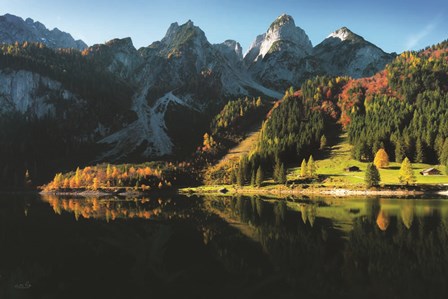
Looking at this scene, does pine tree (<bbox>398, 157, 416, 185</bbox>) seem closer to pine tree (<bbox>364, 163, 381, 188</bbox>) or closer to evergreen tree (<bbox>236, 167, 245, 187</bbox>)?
pine tree (<bbox>364, 163, 381, 188</bbox>)

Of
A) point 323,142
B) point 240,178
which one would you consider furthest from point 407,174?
point 240,178

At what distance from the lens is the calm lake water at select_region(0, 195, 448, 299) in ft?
81.3

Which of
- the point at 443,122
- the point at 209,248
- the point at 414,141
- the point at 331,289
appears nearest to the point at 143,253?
the point at 209,248

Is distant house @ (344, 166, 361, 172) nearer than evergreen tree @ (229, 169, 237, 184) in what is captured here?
Yes

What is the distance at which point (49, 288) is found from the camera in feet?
84.4

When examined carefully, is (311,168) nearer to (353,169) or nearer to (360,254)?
(353,169)

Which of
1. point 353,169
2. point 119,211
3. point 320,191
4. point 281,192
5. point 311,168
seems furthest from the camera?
point 353,169

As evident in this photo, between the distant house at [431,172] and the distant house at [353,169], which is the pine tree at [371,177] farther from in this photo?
the distant house at [431,172]

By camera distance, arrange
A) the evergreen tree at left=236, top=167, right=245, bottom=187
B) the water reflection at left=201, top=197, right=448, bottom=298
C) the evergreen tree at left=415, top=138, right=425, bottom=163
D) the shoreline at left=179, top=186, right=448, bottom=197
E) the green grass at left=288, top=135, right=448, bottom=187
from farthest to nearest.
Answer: the evergreen tree at left=236, top=167, right=245, bottom=187 → the evergreen tree at left=415, top=138, right=425, bottom=163 → the green grass at left=288, top=135, right=448, bottom=187 → the shoreline at left=179, top=186, right=448, bottom=197 → the water reflection at left=201, top=197, right=448, bottom=298

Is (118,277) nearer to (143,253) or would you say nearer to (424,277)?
(143,253)

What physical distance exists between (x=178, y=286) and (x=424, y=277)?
19588 millimetres

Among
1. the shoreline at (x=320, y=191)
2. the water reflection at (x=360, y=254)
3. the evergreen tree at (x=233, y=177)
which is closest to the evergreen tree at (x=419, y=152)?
the shoreline at (x=320, y=191)

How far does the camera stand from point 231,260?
32.5 metres

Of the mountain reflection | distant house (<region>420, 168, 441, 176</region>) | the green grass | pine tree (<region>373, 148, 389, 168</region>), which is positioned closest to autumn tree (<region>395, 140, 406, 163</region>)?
the green grass
